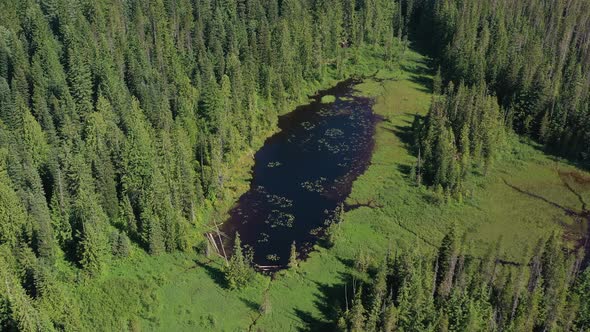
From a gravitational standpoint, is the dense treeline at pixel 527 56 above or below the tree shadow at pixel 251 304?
above

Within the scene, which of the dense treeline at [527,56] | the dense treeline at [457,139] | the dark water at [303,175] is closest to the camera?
the dark water at [303,175]

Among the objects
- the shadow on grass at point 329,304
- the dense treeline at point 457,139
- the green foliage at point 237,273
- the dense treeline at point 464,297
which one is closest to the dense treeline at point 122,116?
A: the green foliage at point 237,273

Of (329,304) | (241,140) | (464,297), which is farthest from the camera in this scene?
(241,140)

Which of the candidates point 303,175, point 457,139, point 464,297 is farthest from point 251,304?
point 457,139

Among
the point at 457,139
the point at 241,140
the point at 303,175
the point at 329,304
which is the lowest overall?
the point at 329,304

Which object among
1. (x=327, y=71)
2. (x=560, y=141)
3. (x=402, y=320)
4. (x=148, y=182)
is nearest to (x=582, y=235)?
(x=560, y=141)

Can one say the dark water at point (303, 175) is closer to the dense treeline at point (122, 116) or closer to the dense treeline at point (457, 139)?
the dense treeline at point (122, 116)

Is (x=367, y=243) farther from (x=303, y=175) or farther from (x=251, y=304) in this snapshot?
(x=303, y=175)

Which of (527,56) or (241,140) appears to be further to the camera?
(527,56)
